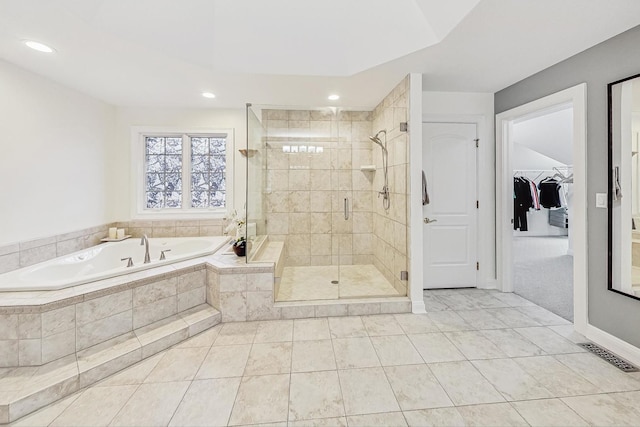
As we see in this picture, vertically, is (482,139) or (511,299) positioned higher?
(482,139)

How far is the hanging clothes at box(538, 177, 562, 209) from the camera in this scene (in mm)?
6113

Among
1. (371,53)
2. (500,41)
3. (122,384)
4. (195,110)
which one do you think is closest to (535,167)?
(500,41)

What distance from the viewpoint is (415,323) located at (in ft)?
8.30

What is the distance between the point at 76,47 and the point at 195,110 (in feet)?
5.30

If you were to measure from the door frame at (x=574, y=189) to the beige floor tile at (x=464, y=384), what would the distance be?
1.29 meters

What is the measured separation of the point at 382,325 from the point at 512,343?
40.4 inches

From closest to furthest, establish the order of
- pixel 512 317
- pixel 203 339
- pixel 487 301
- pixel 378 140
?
pixel 203 339 < pixel 512 317 < pixel 487 301 < pixel 378 140

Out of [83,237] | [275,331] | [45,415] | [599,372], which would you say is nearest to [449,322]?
[599,372]

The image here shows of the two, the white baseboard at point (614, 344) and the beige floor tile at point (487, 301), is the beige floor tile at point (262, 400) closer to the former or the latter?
the beige floor tile at point (487, 301)

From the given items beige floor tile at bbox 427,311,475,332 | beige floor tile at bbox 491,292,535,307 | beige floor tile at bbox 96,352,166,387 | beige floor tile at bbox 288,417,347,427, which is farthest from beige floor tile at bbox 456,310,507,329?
beige floor tile at bbox 96,352,166,387

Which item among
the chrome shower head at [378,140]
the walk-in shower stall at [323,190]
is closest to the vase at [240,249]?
the walk-in shower stall at [323,190]

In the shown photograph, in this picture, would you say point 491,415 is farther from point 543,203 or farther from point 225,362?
point 543,203

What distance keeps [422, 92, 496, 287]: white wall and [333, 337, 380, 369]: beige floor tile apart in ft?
6.68

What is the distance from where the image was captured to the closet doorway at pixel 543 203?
3852mm
